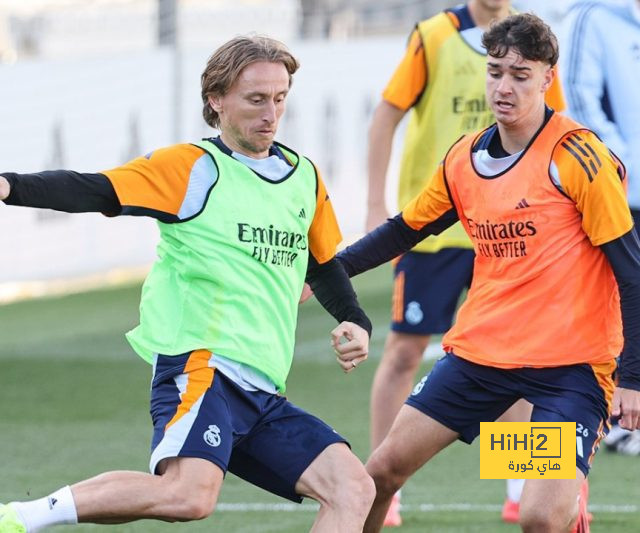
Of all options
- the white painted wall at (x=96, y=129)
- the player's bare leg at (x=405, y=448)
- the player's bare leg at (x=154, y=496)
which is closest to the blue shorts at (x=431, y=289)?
the player's bare leg at (x=405, y=448)

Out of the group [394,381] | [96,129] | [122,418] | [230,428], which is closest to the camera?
[230,428]

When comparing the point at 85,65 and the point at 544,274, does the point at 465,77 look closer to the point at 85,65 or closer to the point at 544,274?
the point at 544,274

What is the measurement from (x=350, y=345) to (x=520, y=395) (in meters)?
0.59

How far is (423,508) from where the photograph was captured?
6.79 metres

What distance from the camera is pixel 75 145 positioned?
13.6 m

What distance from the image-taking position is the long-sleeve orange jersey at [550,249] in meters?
4.97

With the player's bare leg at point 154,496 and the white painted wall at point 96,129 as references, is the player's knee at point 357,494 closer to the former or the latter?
the player's bare leg at point 154,496

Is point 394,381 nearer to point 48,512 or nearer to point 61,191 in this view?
point 48,512

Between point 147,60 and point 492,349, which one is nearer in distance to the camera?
point 492,349

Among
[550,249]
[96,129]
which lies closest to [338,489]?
[550,249]

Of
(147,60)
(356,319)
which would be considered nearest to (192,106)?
(147,60)

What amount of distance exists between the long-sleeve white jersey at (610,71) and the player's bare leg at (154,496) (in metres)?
2.82

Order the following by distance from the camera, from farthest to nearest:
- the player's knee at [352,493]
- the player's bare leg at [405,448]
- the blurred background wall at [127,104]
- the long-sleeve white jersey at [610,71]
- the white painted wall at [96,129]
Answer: the blurred background wall at [127,104] → the white painted wall at [96,129] → the long-sleeve white jersey at [610,71] → the player's bare leg at [405,448] → the player's knee at [352,493]

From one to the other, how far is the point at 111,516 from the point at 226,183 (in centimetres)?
109
